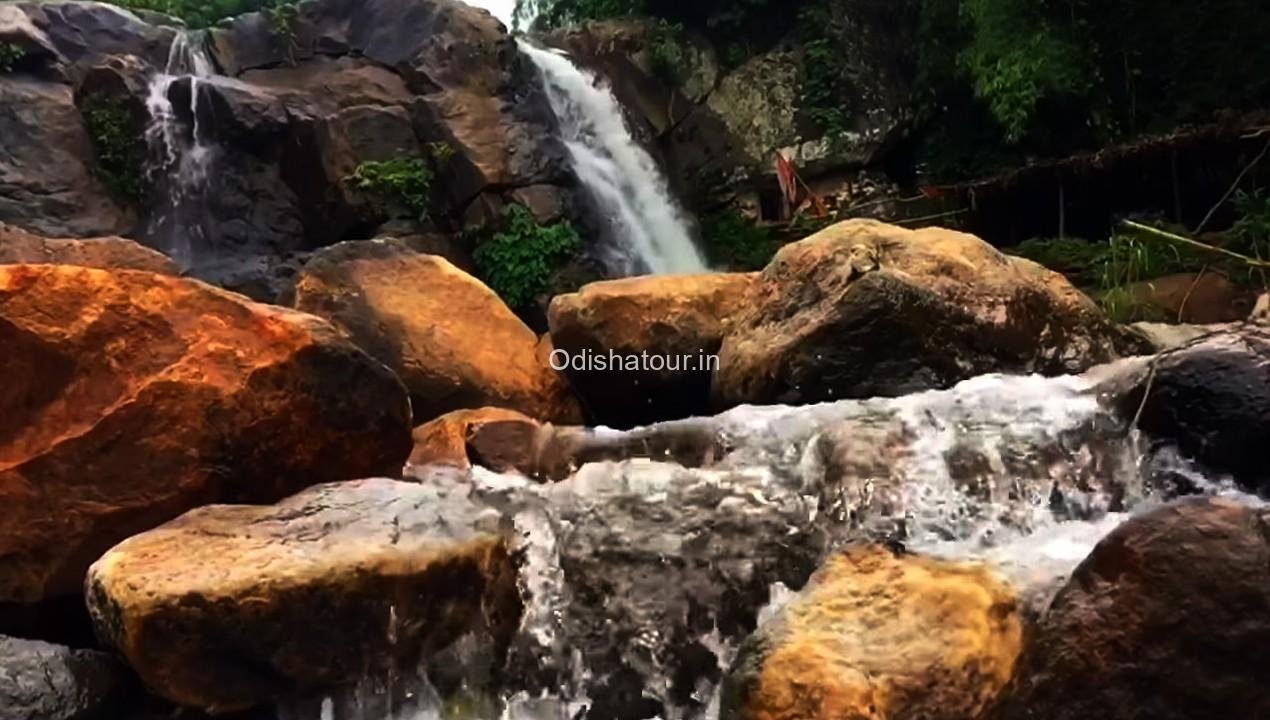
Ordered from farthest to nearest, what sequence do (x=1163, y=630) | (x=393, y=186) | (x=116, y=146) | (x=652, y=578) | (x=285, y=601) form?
1. (x=393, y=186)
2. (x=116, y=146)
3. (x=652, y=578)
4. (x=285, y=601)
5. (x=1163, y=630)

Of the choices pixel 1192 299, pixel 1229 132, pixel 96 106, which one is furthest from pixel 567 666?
pixel 96 106

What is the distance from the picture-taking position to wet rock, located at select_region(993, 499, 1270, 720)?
2359mm

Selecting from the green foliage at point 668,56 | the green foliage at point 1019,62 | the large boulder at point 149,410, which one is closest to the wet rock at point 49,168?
the green foliage at point 668,56

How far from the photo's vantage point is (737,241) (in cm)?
1194

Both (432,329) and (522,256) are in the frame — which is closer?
(432,329)

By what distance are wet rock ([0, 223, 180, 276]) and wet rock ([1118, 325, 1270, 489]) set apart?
444 centimetres

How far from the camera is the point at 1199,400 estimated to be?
380 centimetres

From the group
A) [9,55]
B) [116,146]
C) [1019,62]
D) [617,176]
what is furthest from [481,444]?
[9,55]

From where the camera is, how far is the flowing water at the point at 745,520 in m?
3.47

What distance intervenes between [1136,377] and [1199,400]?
1.21 ft

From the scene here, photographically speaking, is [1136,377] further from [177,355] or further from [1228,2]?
[1228,2]

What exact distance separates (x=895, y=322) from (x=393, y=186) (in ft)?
21.4

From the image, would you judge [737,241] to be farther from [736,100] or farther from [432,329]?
[432,329]

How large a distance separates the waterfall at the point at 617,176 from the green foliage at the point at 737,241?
241mm
